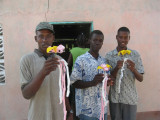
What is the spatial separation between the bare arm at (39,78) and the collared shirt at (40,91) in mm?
71

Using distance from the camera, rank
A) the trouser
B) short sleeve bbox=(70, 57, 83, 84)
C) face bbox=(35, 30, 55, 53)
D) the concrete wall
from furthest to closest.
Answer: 1. the concrete wall
2. the trouser
3. short sleeve bbox=(70, 57, 83, 84)
4. face bbox=(35, 30, 55, 53)

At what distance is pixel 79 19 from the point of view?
3688 millimetres

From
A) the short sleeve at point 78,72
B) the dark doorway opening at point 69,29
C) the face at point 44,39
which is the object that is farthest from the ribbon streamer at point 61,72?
the dark doorway opening at point 69,29

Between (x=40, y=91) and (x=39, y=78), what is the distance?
22 centimetres

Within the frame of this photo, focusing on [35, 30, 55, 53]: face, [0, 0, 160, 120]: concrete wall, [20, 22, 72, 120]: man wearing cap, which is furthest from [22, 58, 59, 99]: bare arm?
[0, 0, 160, 120]: concrete wall

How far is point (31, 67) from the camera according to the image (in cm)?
177

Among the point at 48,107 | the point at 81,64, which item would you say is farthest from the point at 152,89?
the point at 48,107

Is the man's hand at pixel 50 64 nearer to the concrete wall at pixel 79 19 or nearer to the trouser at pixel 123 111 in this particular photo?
the trouser at pixel 123 111

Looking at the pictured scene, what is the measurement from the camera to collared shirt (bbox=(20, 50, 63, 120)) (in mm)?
1761

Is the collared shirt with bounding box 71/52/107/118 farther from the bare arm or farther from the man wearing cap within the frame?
the bare arm

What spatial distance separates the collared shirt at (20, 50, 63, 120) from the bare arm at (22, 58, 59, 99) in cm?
7

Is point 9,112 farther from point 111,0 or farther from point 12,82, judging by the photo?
point 111,0

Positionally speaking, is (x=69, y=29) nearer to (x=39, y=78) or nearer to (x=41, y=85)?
(x=41, y=85)

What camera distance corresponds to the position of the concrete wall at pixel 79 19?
3611 mm
